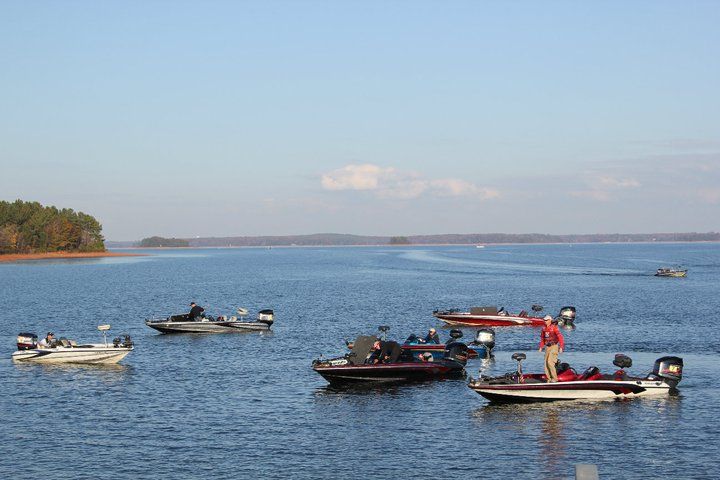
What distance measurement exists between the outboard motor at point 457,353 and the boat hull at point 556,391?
9.46 meters

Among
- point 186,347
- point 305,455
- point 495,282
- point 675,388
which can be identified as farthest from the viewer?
point 495,282

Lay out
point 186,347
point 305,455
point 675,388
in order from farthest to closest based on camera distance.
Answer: point 186,347, point 675,388, point 305,455

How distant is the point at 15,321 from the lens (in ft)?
272

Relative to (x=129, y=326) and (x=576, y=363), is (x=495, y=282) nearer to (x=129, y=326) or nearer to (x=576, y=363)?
(x=129, y=326)

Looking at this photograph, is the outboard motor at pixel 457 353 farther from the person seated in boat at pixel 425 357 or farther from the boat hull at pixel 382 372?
the boat hull at pixel 382 372

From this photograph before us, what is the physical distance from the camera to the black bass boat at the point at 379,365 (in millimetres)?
46688

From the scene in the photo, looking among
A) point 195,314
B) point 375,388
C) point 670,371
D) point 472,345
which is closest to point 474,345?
point 472,345

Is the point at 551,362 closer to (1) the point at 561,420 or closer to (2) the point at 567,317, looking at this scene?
(1) the point at 561,420

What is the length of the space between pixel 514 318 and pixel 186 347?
104 ft

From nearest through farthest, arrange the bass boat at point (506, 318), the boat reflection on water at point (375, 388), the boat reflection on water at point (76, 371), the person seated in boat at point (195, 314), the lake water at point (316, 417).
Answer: the lake water at point (316, 417) < the boat reflection on water at point (375, 388) < the boat reflection on water at point (76, 371) < the person seated in boat at point (195, 314) < the bass boat at point (506, 318)

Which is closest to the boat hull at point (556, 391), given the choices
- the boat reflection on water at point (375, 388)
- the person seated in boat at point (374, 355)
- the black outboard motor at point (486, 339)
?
the boat reflection on water at point (375, 388)

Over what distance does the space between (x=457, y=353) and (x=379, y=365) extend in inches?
296

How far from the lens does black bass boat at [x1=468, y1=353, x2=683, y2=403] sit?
4131 cm

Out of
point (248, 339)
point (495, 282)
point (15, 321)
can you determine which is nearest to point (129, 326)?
point (15, 321)
